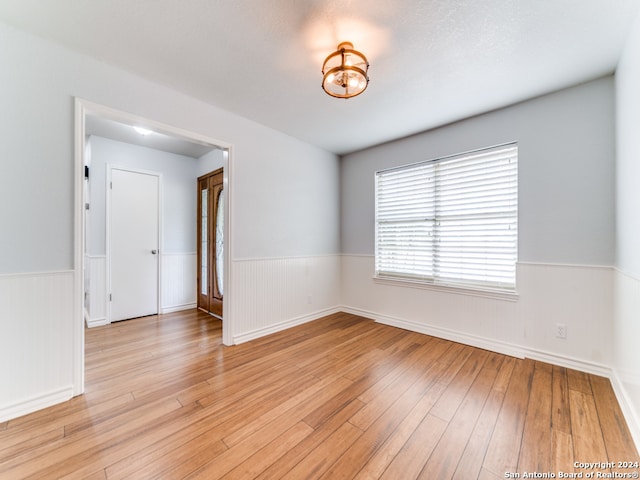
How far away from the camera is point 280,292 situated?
11.5 feet

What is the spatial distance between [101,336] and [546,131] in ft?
17.2

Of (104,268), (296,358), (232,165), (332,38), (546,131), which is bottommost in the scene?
(296,358)

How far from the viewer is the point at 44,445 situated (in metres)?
1.50

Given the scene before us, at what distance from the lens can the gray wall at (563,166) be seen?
226cm

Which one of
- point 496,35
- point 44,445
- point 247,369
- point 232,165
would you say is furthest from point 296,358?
point 496,35

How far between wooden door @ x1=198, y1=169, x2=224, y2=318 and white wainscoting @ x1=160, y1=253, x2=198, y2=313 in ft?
0.44

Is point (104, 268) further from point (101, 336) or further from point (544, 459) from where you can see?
point (544, 459)

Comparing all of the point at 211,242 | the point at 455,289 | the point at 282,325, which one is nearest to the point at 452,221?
the point at 455,289

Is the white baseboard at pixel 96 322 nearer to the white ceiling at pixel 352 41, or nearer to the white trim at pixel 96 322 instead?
the white trim at pixel 96 322

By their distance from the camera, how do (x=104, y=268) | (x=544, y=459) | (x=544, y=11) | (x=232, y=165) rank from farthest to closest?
(x=104, y=268) < (x=232, y=165) < (x=544, y=11) < (x=544, y=459)

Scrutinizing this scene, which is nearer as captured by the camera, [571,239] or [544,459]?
[544,459]

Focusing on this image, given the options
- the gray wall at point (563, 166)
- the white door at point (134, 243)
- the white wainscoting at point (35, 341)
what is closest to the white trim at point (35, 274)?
the white wainscoting at point (35, 341)

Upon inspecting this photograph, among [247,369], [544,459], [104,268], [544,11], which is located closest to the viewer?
[544,459]

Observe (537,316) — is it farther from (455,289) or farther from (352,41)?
(352,41)
